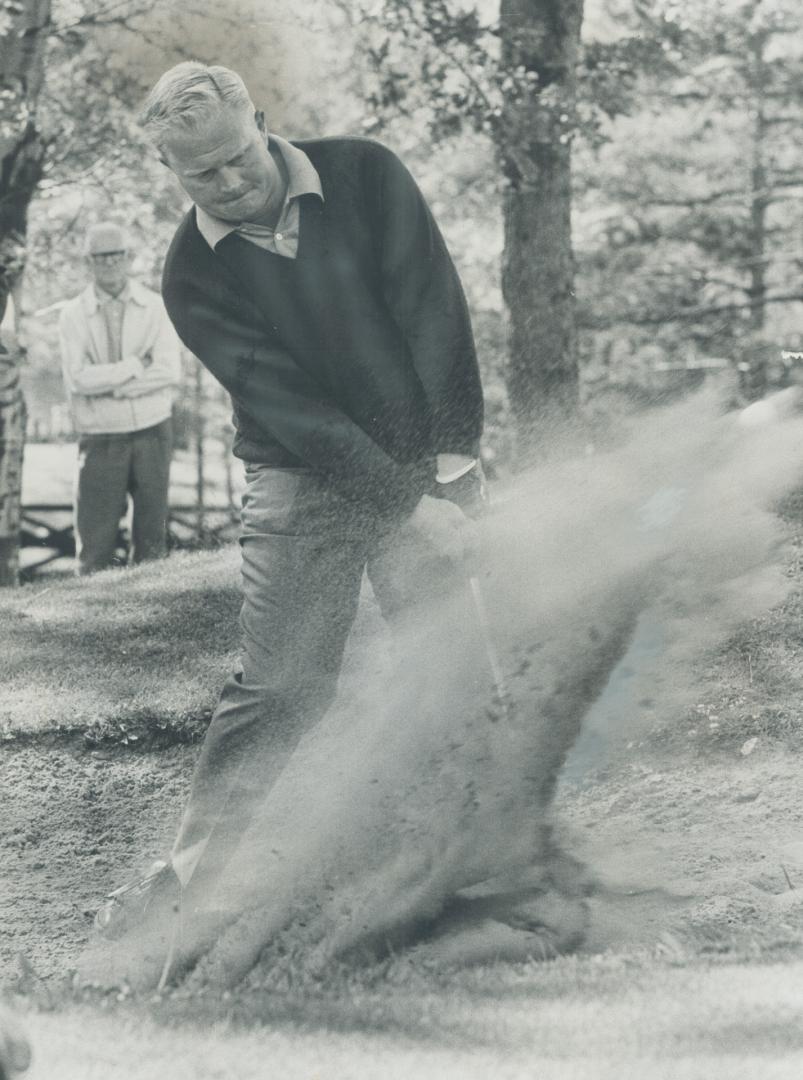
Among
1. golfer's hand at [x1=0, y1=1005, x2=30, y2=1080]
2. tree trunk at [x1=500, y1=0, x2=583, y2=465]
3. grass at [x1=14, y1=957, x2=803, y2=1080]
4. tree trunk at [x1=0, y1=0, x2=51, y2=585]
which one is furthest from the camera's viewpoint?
tree trunk at [x1=500, y1=0, x2=583, y2=465]

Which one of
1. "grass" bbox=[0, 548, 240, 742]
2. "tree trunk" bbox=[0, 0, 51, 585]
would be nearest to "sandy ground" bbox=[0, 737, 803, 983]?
"grass" bbox=[0, 548, 240, 742]

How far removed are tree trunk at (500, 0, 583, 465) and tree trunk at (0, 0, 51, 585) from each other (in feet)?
6.18

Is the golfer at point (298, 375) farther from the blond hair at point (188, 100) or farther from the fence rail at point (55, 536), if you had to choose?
the fence rail at point (55, 536)

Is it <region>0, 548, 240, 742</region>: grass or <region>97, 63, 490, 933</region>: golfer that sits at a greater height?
<region>97, 63, 490, 933</region>: golfer

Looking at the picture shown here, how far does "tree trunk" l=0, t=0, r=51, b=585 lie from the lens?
5039 millimetres

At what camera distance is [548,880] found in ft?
11.6

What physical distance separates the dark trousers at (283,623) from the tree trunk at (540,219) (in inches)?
81.3

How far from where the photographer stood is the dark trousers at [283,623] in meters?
3.43

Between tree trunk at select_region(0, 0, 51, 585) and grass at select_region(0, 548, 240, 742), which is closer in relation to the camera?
grass at select_region(0, 548, 240, 742)

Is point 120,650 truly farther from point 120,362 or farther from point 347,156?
point 347,156

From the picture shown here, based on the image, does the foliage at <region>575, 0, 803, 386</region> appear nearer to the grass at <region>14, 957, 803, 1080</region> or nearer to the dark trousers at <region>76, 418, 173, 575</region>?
the dark trousers at <region>76, 418, 173, 575</region>

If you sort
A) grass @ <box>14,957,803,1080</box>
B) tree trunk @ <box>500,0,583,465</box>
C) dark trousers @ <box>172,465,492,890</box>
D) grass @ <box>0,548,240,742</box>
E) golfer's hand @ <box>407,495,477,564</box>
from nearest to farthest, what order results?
1. grass @ <box>14,957,803,1080</box>
2. dark trousers @ <box>172,465,492,890</box>
3. golfer's hand @ <box>407,495,477,564</box>
4. grass @ <box>0,548,240,742</box>
5. tree trunk @ <box>500,0,583,465</box>

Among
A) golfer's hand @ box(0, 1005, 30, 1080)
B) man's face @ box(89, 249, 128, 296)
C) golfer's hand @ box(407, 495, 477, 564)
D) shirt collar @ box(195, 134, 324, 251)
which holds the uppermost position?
shirt collar @ box(195, 134, 324, 251)

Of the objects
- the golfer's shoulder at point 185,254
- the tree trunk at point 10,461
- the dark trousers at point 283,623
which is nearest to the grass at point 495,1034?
the dark trousers at point 283,623
